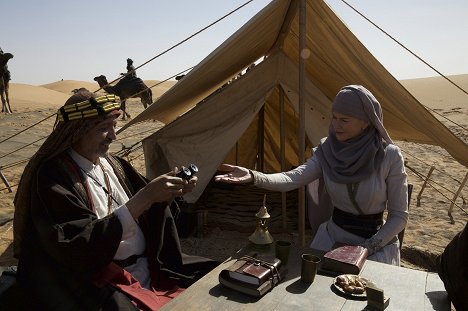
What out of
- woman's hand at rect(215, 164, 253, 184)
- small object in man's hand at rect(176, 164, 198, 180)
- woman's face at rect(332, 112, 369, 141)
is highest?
woman's face at rect(332, 112, 369, 141)

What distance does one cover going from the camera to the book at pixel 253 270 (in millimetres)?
1741

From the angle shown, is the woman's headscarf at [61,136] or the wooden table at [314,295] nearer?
the wooden table at [314,295]

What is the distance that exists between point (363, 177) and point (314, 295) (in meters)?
1.05

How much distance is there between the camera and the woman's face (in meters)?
2.54

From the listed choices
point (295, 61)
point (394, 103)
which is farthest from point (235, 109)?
point (394, 103)

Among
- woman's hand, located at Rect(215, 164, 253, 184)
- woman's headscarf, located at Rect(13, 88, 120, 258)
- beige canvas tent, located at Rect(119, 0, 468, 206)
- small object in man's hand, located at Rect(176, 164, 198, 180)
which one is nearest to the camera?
woman's headscarf, located at Rect(13, 88, 120, 258)

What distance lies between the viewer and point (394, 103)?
3842 mm

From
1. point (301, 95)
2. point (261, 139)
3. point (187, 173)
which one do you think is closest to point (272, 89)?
point (301, 95)

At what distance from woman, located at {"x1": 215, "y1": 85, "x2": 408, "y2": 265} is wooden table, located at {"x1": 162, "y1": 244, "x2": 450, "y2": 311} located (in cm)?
54

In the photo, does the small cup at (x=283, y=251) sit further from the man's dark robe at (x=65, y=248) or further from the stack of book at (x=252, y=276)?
the man's dark robe at (x=65, y=248)

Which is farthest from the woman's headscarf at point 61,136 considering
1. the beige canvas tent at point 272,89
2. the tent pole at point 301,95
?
the tent pole at point 301,95

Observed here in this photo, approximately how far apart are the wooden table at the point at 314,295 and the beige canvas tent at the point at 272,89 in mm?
2188

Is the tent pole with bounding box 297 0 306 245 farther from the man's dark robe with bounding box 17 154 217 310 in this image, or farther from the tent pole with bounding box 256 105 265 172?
the man's dark robe with bounding box 17 154 217 310

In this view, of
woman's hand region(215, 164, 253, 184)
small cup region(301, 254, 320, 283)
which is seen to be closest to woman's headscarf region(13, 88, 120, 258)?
woman's hand region(215, 164, 253, 184)
